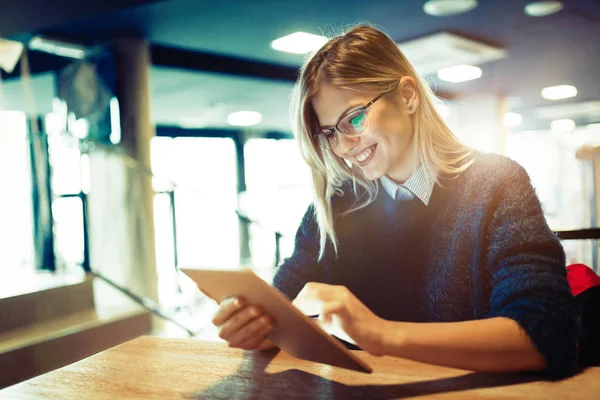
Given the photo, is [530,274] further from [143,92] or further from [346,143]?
[143,92]

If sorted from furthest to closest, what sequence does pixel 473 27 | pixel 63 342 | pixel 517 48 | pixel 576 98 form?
pixel 576 98 < pixel 517 48 < pixel 473 27 < pixel 63 342

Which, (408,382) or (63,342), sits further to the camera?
(63,342)

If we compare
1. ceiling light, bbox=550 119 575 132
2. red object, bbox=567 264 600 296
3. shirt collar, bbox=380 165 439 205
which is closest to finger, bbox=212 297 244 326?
shirt collar, bbox=380 165 439 205

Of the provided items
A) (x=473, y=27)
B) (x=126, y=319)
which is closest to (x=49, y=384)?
(x=126, y=319)

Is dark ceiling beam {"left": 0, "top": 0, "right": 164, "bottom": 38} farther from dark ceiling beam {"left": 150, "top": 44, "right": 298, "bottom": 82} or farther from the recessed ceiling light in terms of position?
the recessed ceiling light

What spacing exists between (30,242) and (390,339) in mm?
8019

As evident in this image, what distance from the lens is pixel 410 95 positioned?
4.56ft

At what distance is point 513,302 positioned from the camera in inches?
37.8

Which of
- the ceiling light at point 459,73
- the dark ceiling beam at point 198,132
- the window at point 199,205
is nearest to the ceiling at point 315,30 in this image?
the ceiling light at point 459,73

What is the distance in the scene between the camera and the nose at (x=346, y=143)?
4.44 feet

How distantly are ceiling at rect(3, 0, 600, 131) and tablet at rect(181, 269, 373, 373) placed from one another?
1.80 m

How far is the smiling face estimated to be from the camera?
4.32 feet

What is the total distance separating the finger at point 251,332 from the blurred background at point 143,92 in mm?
698

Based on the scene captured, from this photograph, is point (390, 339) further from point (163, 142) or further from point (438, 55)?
point (163, 142)
